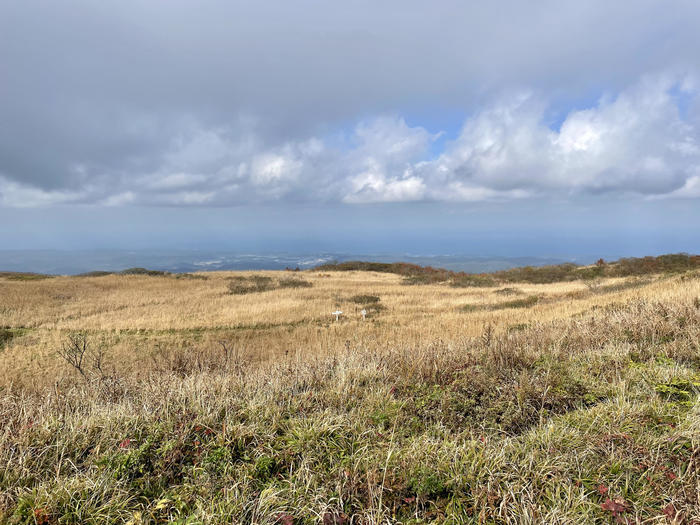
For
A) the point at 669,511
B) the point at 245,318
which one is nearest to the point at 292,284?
the point at 245,318

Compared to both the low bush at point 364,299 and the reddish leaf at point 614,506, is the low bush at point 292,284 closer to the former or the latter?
the low bush at point 364,299

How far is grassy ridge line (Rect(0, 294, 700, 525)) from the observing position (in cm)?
302

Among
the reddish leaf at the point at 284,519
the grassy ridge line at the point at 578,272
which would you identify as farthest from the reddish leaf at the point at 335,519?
the grassy ridge line at the point at 578,272

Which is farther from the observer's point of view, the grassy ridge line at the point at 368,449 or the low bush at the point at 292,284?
the low bush at the point at 292,284

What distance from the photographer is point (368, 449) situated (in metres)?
3.89

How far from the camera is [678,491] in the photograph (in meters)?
2.94

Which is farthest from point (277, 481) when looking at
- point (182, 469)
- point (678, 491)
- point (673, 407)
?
point (673, 407)

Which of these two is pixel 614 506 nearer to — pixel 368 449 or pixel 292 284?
pixel 368 449

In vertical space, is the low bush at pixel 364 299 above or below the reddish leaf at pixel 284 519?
below

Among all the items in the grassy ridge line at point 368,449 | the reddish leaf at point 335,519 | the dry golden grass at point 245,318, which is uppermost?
the grassy ridge line at point 368,449

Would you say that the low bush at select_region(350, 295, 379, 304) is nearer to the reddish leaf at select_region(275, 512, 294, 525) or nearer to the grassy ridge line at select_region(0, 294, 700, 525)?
the grassy ridge line at select_region(0, 294, 700, 525)

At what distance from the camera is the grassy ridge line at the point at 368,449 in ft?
9.89

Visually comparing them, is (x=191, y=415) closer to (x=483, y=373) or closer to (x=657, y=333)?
(x=483, y=373)

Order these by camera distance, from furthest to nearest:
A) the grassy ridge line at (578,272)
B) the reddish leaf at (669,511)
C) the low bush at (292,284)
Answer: the grassy ridge line at (578,272) < the low bush at (292,284) < the reddish leaf at (669,511)
